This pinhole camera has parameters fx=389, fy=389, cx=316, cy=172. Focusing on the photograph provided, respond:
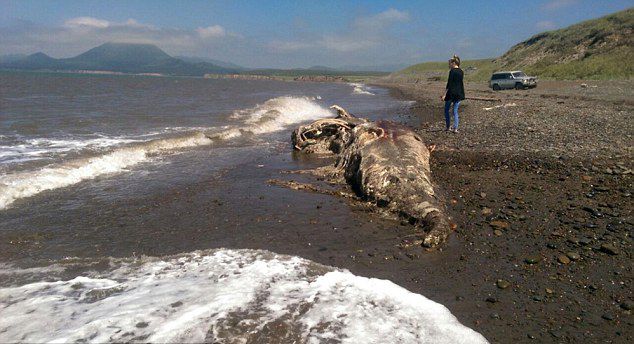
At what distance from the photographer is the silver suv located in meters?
32.9

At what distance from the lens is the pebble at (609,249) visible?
458 cm

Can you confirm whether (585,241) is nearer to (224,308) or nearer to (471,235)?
(471,235)

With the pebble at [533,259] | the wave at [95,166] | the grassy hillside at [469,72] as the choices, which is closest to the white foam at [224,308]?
the pebble at [533,259]

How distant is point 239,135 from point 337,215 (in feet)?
33.6

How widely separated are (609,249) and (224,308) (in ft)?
14.7

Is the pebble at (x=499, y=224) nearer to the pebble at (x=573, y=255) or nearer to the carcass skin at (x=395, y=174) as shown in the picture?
the carcass skin at (x=395, y=174)

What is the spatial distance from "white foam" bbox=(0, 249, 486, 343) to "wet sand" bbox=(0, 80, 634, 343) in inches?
17.5

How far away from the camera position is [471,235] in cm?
526

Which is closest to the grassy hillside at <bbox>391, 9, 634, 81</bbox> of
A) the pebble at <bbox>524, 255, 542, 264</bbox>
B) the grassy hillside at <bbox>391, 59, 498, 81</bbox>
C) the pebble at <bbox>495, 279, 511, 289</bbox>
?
the grassy hillside at <bbox>391, 59, 498, 81</bbox>

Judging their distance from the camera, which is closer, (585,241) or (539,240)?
(585,241)

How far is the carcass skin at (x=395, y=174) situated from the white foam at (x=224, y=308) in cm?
159

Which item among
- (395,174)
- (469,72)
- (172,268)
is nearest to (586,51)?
(469,72)

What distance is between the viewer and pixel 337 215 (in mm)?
6164

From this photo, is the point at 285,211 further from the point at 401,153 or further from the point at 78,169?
the point at 78,169
